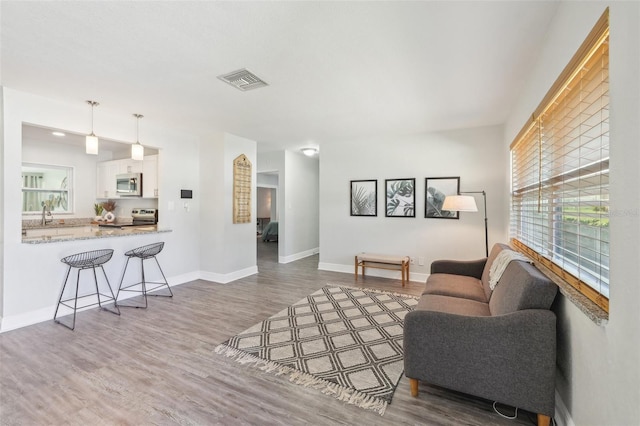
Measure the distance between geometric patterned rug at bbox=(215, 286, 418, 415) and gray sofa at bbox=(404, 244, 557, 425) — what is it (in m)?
0.37

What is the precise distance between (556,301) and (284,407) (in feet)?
6.07

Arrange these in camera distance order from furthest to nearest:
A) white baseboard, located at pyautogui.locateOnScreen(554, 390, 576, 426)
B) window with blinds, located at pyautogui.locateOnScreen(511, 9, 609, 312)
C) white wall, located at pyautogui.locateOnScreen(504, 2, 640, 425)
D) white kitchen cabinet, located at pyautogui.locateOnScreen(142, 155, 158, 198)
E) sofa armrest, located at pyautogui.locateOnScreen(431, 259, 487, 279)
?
white kitchen cabinet, located at pyautogui.locateOnScreen(142, 155, 158, 198) < sofa armrest, located at pyautogui.locateOnScreen(431, 259, 487, 279) < white baseboard, located at pyautogui.locateOnScreen(554, 390, 576, 426) < window with blinds, located at pyautogui.locateOnScreen(511, 9, 609, 312) < white wall, located at pyautogui.locateOnScreen(504, 2, 640, 425)

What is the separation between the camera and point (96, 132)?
359 centimetres

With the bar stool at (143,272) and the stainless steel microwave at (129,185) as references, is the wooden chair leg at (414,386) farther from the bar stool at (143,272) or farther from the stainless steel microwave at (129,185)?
the stainless steel microwave at (129,185)

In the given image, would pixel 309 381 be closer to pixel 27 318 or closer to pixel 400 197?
pixel 27 318

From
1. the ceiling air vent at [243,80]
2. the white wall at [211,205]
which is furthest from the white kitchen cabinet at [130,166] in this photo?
the ceiling air vent at [243,80]

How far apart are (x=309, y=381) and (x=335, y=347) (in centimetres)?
53

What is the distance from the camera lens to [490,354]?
1673mm

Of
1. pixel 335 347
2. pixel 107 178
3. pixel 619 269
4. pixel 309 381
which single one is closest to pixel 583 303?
pixel 619 269

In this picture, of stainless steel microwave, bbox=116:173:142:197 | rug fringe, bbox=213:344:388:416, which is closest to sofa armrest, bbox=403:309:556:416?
rug fringe, bbox=213:344:388:416

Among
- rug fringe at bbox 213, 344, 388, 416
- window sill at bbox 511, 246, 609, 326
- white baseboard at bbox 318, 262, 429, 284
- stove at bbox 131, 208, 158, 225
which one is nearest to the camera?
window sill at bbox 511, 246, 609, 326

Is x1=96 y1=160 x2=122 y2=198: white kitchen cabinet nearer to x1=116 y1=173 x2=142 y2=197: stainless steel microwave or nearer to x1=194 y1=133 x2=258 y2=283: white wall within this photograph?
x1=116 y1=173 x2=142 y2=197: stainless steel microwave

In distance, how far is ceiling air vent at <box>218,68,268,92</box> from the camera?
2.59 meters

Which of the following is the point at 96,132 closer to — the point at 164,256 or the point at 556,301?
the point at 164,256
